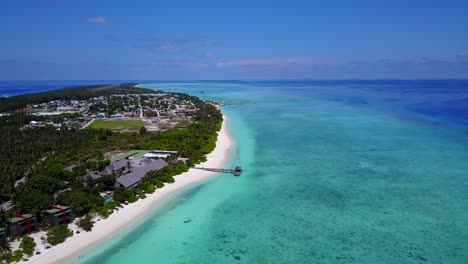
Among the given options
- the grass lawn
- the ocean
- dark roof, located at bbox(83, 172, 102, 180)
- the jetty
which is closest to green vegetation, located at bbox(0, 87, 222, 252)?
dark roof, located at bbox(83, 172, 102, 180)

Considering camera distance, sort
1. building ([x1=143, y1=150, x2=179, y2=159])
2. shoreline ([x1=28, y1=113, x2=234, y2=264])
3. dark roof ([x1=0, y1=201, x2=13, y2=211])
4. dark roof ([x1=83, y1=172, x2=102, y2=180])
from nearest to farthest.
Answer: shoreline ([x1=28, y1=113, x2=234, y2=264])
dark roof ([x1=0, y1=201, x2=13, y2=211])
dark roof ([x1=83, y1=172, x2=102, y2=180])
building ([x1=143, y1=150, x2=179, y2=159])

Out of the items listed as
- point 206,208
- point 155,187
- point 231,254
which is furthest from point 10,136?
point 231,254

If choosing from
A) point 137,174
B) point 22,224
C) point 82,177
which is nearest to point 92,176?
point 82,177

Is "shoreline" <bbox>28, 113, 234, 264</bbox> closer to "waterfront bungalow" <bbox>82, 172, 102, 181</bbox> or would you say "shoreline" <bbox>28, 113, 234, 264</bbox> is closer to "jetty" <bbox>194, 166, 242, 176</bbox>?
"jetty" <bbox>194, 166, 242, 176</bbox>

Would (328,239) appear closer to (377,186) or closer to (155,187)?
(377,186)

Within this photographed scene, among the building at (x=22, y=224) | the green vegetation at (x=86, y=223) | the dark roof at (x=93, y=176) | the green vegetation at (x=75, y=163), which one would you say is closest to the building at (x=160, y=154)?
the green vegetation at (x=75, y=163)

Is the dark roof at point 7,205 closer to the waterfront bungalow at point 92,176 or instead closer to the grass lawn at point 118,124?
the waterfront bungalow at point 92,176
